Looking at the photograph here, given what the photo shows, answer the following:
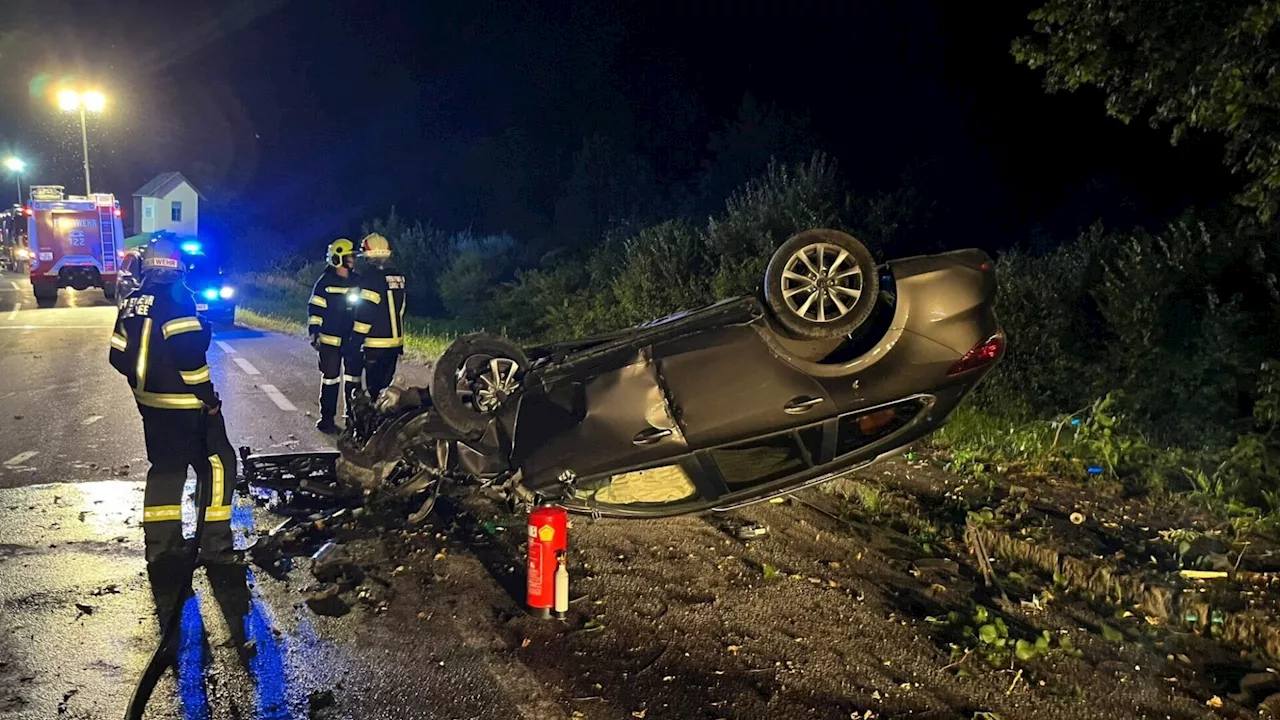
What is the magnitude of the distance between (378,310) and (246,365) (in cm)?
562

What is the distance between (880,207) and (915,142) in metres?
5.41

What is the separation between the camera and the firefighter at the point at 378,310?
319 inches

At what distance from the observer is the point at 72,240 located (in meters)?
24.3

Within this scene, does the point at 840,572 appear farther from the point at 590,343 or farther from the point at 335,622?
the point at 335,622

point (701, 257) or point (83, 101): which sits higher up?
point (83, 101)

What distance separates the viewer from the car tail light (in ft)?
15.0

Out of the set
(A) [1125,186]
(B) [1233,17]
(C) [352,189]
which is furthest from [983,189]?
(C) [352,189]

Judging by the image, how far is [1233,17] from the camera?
17.7ft

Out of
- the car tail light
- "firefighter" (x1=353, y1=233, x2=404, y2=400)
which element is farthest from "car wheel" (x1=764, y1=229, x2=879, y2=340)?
"firefighter" (x1=353, y1=233, x2=404, y2=400)

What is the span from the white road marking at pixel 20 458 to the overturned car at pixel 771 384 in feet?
14.9

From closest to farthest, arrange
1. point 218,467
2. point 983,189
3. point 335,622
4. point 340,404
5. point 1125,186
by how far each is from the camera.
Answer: point 335,622 → point 218,467 → point 340,404 → point 1125,186 → point 983,189

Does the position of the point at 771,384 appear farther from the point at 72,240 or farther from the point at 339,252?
the point at 72,240

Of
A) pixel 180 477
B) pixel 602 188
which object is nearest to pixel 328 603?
pixel 180 477

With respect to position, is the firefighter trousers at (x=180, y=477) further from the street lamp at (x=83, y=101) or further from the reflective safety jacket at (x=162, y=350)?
the street lamp at (x=83, y=101)
